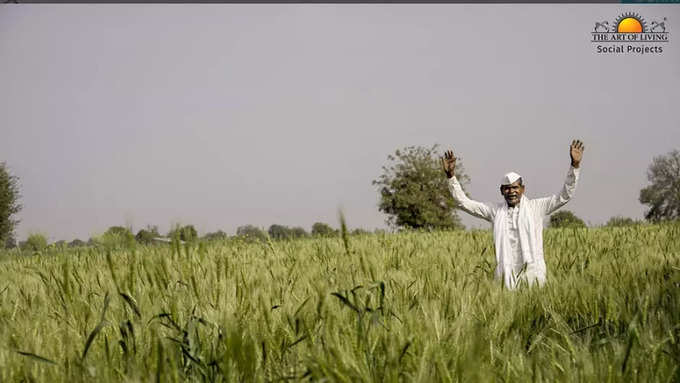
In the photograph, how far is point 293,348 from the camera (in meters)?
1.79

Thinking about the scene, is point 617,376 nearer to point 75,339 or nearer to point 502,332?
point 502,332

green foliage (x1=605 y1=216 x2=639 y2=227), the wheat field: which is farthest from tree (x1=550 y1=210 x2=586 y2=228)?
the wheat field

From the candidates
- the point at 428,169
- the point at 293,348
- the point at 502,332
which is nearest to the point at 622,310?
the point at 502,332

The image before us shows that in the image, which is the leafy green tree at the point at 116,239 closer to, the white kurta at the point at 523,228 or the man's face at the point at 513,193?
the white kurta at the point at 523,228

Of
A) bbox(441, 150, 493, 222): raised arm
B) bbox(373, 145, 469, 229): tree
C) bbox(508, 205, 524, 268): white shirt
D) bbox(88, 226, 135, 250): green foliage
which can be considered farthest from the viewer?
bbox(373, 145, 469, 229): tree

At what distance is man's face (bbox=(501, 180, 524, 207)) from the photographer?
19.8 feet

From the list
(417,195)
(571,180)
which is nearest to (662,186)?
(417,195)

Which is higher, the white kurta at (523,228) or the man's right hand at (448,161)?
the man's right hand at (448,161)

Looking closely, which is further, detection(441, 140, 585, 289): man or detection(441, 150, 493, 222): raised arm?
detection(441, 150, 493, 222): raised arm

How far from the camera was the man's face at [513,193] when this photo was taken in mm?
6027

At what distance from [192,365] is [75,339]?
62 cm

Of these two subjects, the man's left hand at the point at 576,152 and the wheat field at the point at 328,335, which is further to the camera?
the man's left hand at the point at 576,152

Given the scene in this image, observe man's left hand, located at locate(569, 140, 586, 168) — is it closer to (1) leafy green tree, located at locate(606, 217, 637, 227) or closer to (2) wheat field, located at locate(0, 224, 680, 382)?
(2) wheat field, located at locate(0, 224, 680, 382)

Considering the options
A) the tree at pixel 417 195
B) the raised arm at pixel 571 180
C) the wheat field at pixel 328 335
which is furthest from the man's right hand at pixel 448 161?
the tree at pixel 417 195
